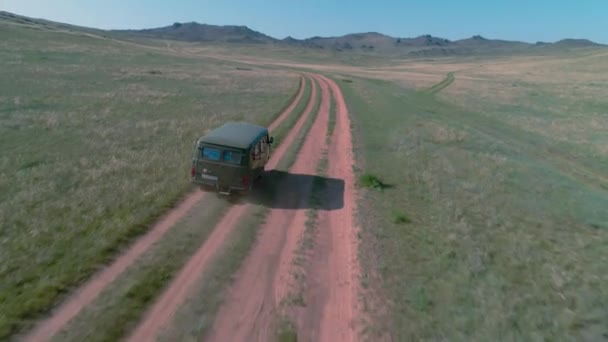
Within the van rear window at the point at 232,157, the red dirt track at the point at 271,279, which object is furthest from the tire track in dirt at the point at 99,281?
the van rear window at the point at 232,157

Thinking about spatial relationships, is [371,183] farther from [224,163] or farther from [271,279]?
[271,279]

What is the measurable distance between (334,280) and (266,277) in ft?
5.90

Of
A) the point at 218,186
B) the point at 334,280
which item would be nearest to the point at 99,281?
the point at 334,280

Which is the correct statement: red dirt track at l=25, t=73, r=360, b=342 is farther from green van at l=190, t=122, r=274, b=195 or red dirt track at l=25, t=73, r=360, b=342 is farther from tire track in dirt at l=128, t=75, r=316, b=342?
green van at l=190, t=122, r=274, b=195

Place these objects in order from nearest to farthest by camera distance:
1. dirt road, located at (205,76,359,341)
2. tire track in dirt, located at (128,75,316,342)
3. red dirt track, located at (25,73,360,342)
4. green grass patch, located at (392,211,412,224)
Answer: tire track in dirt, located at (128,75,316,342) → red dirt track, located at (25,73,360,342) → dirt road, located at (205,76,359,341) → green grass patch, located at (392,211,412,224)

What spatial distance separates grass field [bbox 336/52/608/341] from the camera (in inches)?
383

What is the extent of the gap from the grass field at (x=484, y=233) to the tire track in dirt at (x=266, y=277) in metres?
2.29

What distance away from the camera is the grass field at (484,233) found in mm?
9734

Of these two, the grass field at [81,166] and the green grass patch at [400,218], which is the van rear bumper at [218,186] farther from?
the green grass patch at [400,218]

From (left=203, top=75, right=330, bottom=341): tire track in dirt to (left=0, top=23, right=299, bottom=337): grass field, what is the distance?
3.74m

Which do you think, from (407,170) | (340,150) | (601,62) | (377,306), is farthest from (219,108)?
(601,62)

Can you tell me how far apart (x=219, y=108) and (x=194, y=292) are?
28.9m

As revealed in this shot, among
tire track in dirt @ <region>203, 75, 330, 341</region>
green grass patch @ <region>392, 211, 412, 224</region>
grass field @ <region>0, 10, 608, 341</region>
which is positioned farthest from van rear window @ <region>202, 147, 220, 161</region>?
green grass patch @ <region>392, 211, 412, 224</region>

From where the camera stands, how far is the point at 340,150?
82.0 ft
